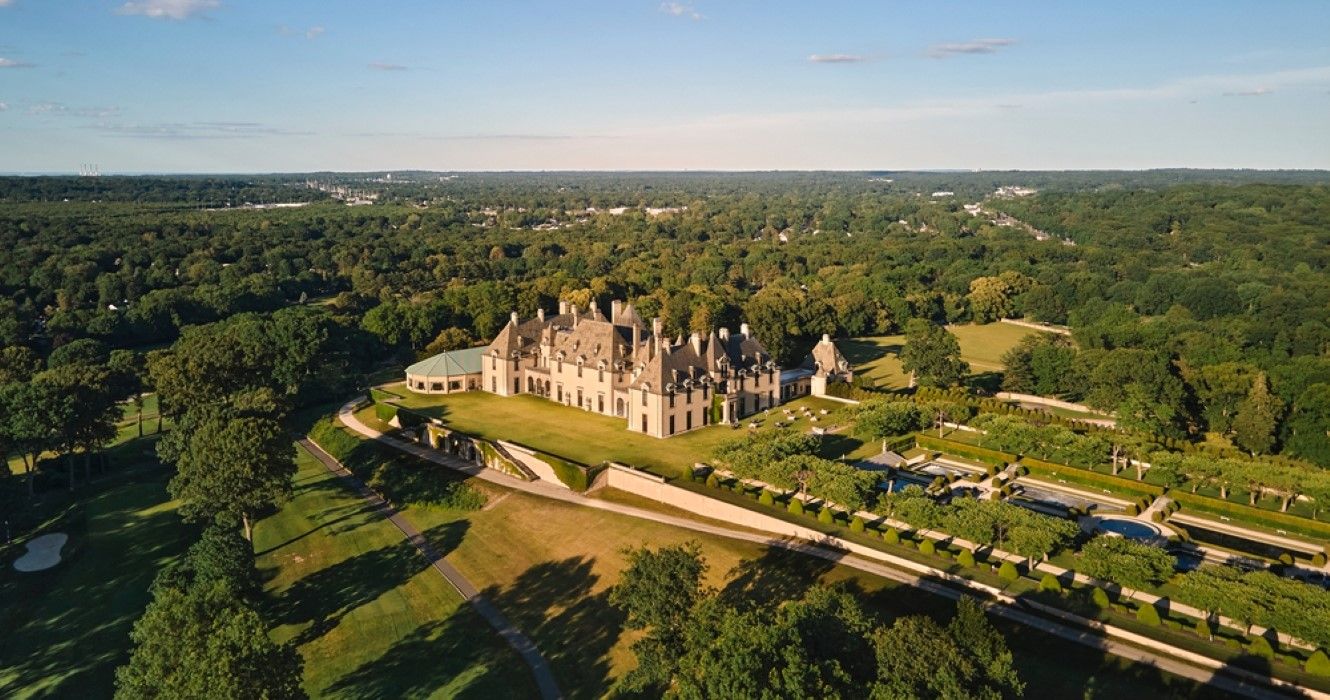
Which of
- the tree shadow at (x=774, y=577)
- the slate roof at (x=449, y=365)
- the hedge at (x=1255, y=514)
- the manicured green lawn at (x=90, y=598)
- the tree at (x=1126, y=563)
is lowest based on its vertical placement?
the manicured green lawn at (x=90, y=598)

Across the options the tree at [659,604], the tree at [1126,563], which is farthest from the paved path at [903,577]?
the tree at [659,604]

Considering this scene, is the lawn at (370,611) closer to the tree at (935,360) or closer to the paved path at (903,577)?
the paved path at (903,577)

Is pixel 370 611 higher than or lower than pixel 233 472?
lower

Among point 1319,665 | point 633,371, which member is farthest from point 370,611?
point 1319,665

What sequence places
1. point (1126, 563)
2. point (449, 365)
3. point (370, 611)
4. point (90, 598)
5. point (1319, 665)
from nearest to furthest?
point (1319, 665) → point (1126, 563) → point (370, 611) → point (90, 598) → point (449, 365)

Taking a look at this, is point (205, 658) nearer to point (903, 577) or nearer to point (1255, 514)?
point (903, 577)

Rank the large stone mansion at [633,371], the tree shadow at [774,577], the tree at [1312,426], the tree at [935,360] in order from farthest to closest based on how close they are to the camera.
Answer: the tree at [935,360]
the large stone mansion at [633,371]
the tree at [1312,426]
the tree shadow at [774,577]

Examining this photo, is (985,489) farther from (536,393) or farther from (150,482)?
(150,482)

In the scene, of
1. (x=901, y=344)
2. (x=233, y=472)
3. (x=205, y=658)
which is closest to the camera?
(x=205, y=658)
